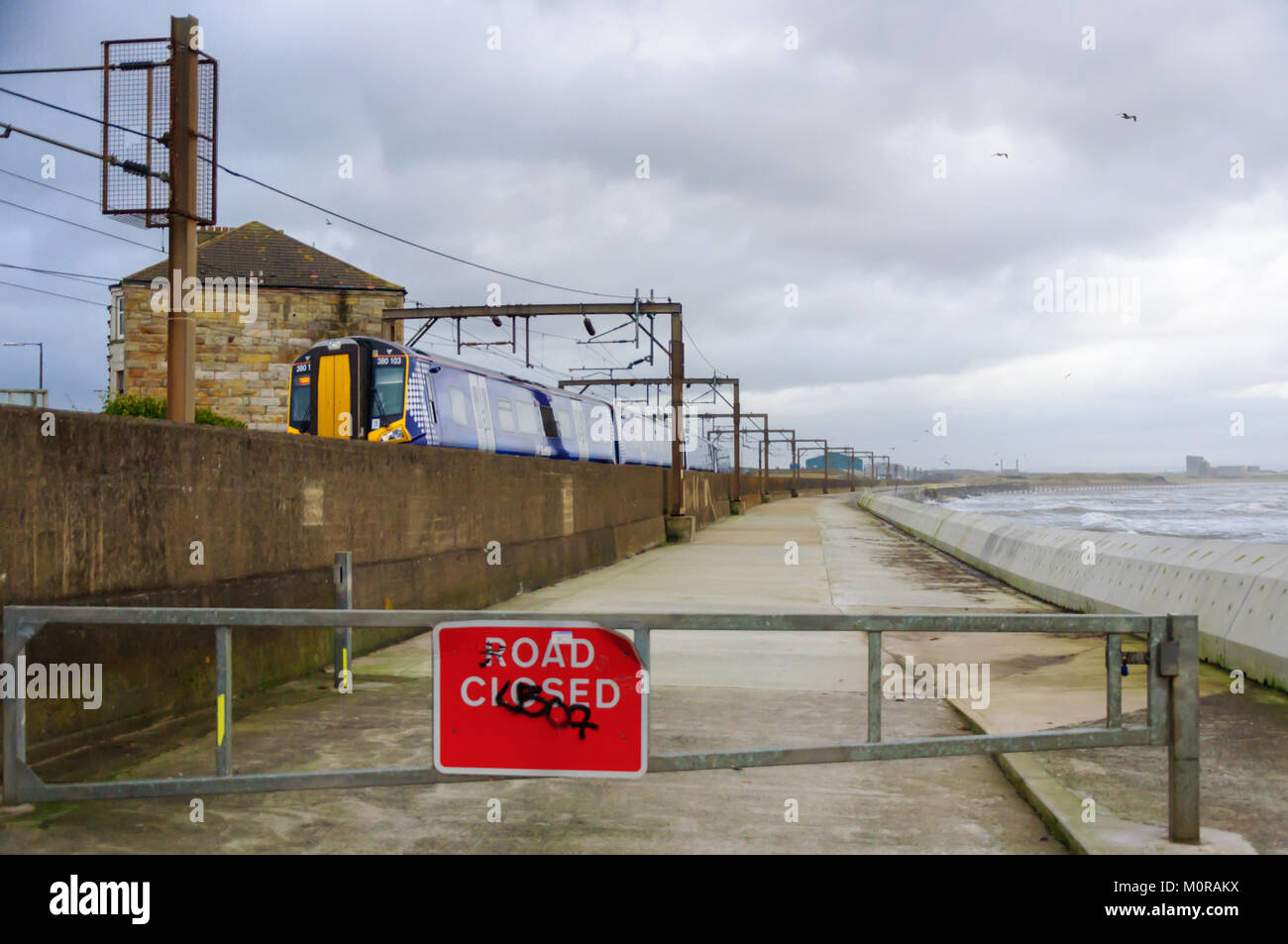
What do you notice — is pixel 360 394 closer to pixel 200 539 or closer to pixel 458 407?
pixel 458 407

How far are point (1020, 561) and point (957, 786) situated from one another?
10286 millimetres

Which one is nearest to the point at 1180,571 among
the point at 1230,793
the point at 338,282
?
the point at 1230,793

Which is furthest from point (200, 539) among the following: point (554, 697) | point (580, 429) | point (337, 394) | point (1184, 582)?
point (580, 429)

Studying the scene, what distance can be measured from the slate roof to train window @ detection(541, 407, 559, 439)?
18919 mm

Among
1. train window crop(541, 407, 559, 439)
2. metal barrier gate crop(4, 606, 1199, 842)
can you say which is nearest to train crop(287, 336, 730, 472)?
train window crop(541, 407, 559, 439)

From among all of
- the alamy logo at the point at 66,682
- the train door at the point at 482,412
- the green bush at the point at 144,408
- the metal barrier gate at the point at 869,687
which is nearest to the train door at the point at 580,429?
the train door at the point at 482,412

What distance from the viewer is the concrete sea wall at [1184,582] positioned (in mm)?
6668

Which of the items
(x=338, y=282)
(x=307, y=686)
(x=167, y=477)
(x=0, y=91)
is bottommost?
(x=307, y=686)

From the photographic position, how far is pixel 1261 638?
6645 millimetres

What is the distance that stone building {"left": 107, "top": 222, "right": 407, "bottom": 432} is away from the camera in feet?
137

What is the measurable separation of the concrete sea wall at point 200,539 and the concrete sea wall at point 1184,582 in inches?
253

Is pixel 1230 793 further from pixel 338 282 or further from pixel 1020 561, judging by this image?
pixel 338 282
